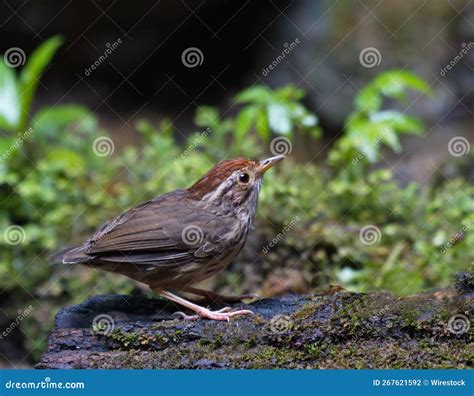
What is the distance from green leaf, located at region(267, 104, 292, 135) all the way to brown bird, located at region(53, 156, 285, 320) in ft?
7.08

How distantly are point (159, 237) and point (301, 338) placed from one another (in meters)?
1.20

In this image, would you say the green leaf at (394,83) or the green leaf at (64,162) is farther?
the green leaf at (64,162)

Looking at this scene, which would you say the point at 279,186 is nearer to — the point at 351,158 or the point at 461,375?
the point at 351,158

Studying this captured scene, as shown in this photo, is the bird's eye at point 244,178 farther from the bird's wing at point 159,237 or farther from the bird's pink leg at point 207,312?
the bird's pink leg at point 207,312

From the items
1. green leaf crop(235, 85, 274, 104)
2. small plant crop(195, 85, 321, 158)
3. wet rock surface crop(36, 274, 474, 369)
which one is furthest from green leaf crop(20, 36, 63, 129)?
wet rock surface crop(36, 274, 474, 369)

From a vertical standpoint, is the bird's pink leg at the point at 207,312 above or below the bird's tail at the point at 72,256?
above

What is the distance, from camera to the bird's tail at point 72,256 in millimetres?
4805

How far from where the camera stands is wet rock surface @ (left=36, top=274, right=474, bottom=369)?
432 centimetres

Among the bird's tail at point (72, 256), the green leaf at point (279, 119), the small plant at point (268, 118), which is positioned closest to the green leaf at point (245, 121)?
the small plant at point (268, 118)

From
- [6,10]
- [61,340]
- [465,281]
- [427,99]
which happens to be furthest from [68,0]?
[465,281]

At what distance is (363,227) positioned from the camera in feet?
23.9

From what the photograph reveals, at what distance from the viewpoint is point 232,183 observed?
5.16 m

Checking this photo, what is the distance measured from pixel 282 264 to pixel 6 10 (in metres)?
5.31

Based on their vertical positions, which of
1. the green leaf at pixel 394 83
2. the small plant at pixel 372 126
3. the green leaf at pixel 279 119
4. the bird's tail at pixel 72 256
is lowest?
the bird's tail at pixel 72 256
